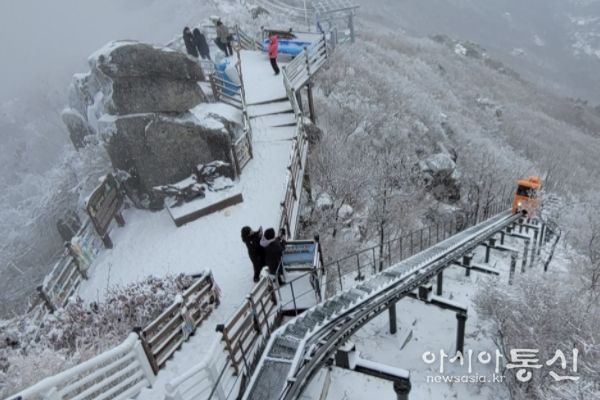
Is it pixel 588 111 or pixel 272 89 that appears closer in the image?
pixel 272 89

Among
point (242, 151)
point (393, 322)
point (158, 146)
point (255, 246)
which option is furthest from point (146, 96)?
point (393, 322)

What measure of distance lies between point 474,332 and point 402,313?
84.9 inches

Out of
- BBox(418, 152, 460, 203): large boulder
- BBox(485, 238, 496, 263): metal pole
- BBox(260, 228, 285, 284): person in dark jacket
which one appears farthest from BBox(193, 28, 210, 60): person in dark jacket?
BBox(485, 238, 496, 263): metal pole

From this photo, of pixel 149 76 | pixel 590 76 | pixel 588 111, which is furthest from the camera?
pixel 590 76

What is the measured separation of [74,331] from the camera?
26.8 feet

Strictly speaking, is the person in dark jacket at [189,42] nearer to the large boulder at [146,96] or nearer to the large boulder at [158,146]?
the large boulder at [146,96]

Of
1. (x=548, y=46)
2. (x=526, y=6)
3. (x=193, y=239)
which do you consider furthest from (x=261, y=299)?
(x=526, y=6)

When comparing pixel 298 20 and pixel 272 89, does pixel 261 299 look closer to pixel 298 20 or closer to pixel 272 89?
pixel 272 89

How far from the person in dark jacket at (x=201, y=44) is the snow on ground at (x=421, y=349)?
14465mm

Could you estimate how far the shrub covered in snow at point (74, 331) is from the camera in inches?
263

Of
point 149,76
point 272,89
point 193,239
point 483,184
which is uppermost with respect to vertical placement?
point 149,76

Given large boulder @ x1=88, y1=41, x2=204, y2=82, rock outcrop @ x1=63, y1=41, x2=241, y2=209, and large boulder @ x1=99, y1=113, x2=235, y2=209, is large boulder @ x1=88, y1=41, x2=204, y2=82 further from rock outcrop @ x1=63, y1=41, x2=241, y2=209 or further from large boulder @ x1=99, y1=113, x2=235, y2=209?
large boulder @ x1=99, y1=113, x2=235, y2=209

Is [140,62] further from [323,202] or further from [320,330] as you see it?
[320,330]

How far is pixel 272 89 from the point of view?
56.9 feet
